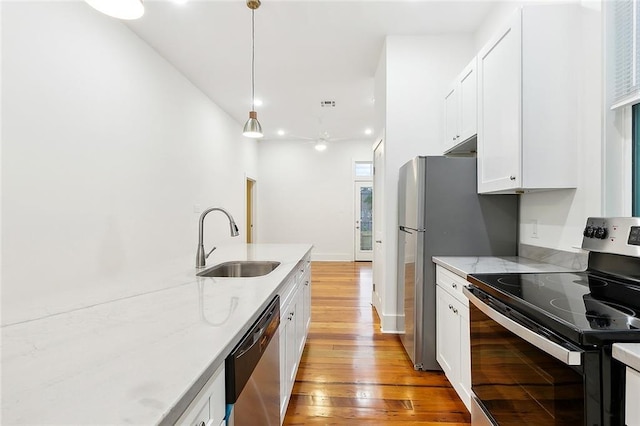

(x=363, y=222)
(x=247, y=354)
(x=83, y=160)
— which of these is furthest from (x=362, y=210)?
(x=247, y=354)

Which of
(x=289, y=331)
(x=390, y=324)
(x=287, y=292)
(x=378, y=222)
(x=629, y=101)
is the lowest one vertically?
(x=390, y=324)

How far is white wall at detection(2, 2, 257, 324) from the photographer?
1861mm

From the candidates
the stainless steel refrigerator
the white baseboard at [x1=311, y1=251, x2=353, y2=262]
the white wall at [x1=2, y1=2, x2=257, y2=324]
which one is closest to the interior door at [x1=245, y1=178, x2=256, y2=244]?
the white baseboard at [x1=311, y1=251, x2=353, y2=262]

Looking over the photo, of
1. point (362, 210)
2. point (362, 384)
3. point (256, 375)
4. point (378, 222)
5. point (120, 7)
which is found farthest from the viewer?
point (362, 210)

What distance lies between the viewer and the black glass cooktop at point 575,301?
835 mm

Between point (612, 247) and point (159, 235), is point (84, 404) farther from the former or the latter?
point (159, 235)

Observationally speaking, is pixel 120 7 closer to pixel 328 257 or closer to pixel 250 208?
pixel 250 208

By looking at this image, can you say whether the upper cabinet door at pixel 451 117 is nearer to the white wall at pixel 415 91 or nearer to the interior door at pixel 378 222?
the white wall at pixel 415 91

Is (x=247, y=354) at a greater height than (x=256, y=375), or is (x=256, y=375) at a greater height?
(x=247, y=354)

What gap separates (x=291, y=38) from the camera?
3.04 m

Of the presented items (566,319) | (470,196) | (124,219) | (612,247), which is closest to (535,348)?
(566,319)

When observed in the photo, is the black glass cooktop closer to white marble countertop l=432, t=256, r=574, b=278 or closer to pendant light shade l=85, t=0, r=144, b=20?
white marble countertop l=432, t=256, r=574, b=278

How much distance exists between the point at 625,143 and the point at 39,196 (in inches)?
139

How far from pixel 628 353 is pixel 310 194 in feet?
21.8
